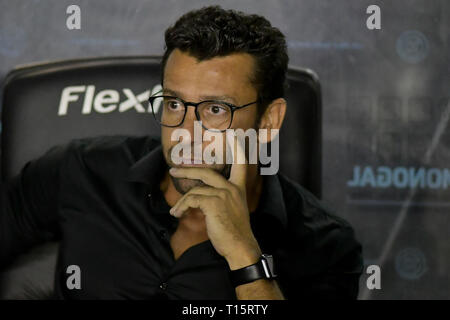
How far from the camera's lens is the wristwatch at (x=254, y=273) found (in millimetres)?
942

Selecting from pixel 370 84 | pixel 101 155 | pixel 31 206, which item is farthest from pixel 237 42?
pixel 370 84

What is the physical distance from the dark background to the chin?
2.84 feet

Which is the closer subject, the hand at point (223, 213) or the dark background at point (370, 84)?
the hand at point (223, 213)

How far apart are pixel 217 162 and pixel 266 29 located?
33cm

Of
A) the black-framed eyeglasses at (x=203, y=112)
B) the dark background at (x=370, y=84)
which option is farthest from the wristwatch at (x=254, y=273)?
the dark background at (x=370, y=84)

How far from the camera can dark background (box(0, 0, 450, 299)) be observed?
1813mm

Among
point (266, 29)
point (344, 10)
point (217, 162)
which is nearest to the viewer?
point (217, 162)

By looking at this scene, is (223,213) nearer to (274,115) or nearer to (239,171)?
(239,171)

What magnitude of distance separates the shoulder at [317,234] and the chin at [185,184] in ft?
0.74

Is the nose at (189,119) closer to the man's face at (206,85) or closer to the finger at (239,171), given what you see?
the man's face at (206,85)

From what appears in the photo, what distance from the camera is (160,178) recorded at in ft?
3.79
